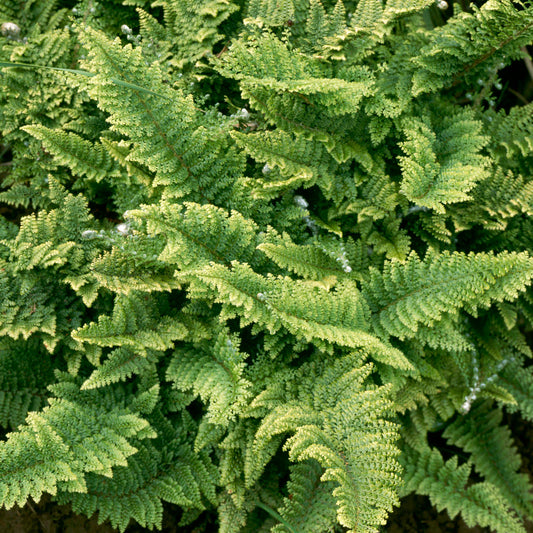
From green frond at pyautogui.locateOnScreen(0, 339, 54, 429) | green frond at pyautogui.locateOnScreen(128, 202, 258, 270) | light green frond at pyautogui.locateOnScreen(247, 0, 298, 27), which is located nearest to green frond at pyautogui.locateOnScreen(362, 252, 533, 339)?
green frond at pyautogui.locateOnScreen(128, 202, 258, 270)

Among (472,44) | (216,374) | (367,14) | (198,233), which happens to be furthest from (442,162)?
(216,374)

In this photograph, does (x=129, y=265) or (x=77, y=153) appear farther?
(x=77, y=153)

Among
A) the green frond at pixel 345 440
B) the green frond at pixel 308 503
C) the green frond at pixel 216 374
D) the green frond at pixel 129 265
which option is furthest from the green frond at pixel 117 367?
the green frond at pixel 308 503

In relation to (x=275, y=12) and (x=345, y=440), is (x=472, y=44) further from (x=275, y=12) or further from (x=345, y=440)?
(x=345, y=440)

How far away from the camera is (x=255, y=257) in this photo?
3.10 meters

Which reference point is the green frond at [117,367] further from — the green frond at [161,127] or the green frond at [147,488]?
the green frond at [161,127]

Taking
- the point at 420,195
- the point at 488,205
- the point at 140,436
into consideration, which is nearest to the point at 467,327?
the point at 488,205

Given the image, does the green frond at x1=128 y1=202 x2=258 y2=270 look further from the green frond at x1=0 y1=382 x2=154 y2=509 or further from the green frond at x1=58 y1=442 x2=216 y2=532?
the green frond at x1=58 y1=442 x2=216 y2=532

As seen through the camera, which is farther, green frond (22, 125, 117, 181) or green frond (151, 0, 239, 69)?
green frond (151, 0, 239, 69)

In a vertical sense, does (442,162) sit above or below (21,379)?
above

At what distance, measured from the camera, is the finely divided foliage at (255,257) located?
108 inches

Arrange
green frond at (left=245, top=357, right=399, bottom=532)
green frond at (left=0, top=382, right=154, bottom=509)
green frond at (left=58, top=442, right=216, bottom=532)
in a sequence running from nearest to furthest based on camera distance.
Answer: green frond at (left=245, top=357, right=399, bottom=532) → green frond at (left=0, top=382, right=154, bottom=509) → green frond at (left=58, top=442, right=216, bottom=532)

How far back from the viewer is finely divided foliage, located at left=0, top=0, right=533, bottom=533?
274cm

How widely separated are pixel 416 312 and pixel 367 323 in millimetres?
302
